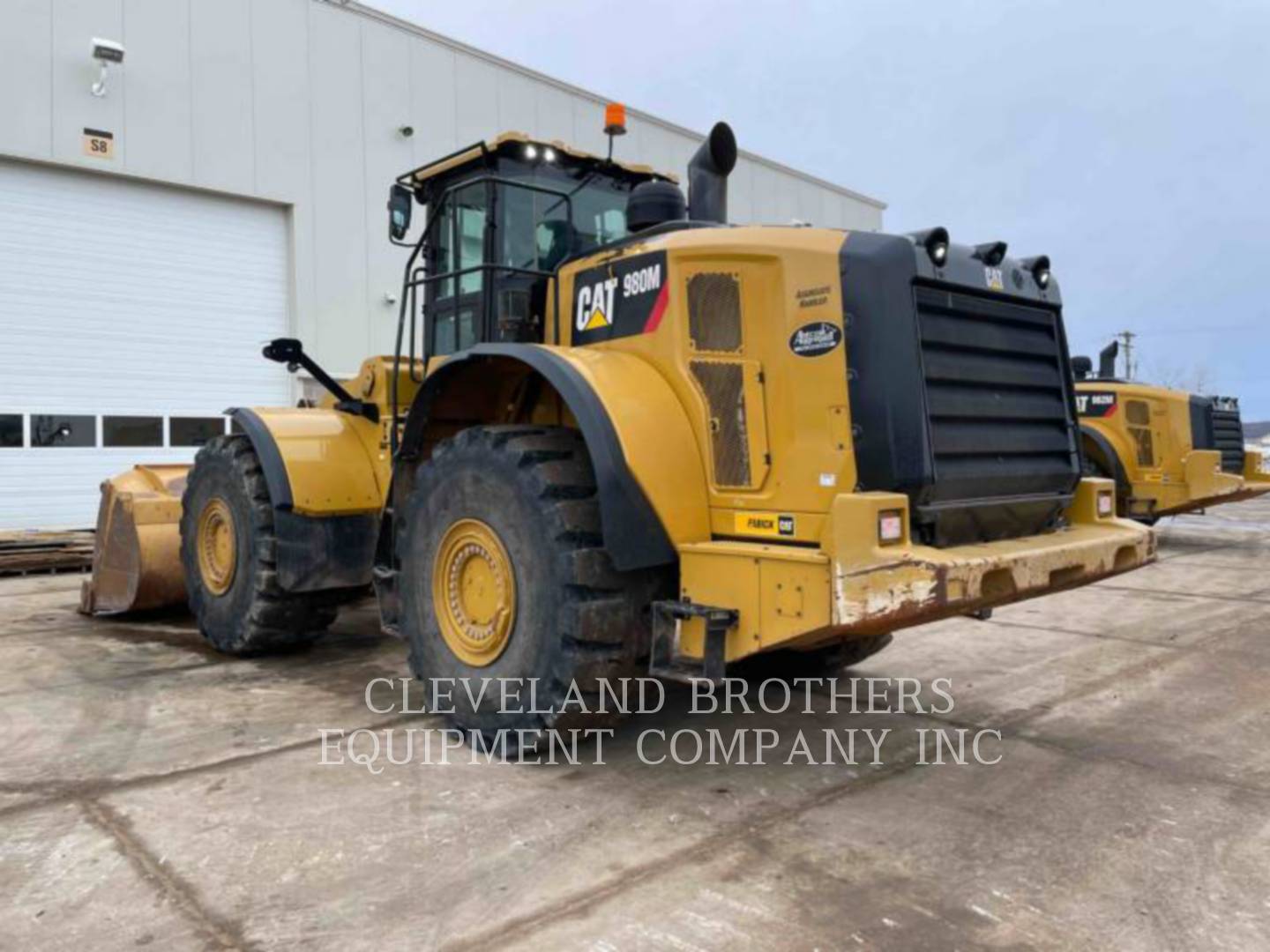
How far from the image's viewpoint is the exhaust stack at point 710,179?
15.4 feet

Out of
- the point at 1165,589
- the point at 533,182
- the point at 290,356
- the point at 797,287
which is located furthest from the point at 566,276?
the point at 1165,589

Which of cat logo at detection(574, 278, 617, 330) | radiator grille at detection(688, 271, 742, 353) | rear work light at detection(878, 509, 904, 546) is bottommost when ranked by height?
rear work light at detection(878, 509, 904, 546)

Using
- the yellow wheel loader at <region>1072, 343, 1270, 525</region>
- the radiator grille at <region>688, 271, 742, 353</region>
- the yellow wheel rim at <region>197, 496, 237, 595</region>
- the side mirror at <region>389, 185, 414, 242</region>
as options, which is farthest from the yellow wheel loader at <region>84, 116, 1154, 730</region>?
the yellow wheel loader at <region>1072, 343, 1270, 525</region>

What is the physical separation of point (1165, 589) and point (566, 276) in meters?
7.34

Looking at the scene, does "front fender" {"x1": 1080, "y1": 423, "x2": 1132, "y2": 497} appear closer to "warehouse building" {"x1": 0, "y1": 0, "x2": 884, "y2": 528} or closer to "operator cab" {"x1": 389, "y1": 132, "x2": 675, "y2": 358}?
"operator cab" {"x1": 389, "y1": 132, "x2": 675, "y2": 358}

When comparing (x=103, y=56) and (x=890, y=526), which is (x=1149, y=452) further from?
(x=103, y=56)

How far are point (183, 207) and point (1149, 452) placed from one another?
13.2 metres

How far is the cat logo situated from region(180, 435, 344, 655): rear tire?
2.54 metres

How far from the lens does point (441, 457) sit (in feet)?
14.5

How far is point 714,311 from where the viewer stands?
3844 millimetres

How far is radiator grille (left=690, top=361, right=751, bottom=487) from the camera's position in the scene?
373cm

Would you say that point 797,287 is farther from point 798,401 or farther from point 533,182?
point 533,182

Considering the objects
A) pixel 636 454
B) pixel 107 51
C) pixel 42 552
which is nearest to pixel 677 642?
pixel 636 454

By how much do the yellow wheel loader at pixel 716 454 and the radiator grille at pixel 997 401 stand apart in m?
0.01
